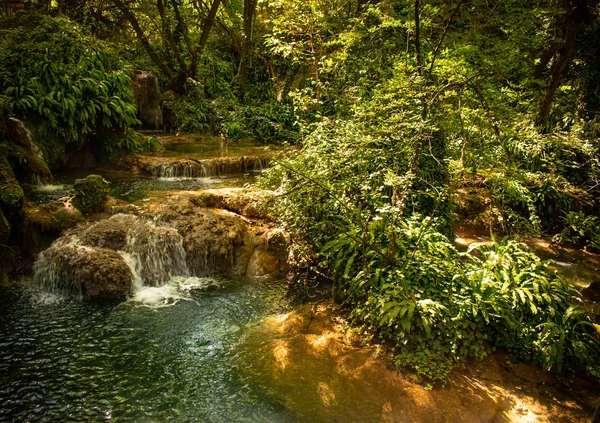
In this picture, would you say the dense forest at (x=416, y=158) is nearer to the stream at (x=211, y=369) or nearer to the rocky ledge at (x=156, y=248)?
the stream at (x=211, y=369)

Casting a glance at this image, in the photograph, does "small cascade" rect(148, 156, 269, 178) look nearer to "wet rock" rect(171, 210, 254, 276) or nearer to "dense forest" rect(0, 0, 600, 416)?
"dense forest" rect(0, 0, 600, 416)

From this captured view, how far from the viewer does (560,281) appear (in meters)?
5.13

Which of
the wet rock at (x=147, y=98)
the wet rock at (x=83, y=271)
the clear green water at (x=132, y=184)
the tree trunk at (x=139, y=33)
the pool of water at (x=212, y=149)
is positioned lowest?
the wet rock at (x=83, y=271)

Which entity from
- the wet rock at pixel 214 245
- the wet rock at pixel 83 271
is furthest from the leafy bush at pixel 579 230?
the wet rock at pixel 83 271

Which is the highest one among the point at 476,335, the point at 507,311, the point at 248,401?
the point at 507,311

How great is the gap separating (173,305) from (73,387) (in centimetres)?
206

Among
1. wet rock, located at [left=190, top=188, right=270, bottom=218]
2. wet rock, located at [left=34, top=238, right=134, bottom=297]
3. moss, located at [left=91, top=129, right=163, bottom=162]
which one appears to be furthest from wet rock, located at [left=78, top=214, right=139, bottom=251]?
moss, located at [left=91, top=129, right=163, bottom=162]

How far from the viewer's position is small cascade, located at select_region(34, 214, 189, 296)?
256 inches

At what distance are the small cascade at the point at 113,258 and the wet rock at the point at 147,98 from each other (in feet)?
31.4

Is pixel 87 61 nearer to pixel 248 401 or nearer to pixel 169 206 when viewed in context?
pixel 169 206

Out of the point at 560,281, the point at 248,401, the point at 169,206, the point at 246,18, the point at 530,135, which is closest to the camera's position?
the point at 248,401

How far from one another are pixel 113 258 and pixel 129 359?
2.51m

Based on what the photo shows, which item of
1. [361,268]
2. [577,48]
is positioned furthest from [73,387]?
[577,48]

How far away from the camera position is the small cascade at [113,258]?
650 cm
